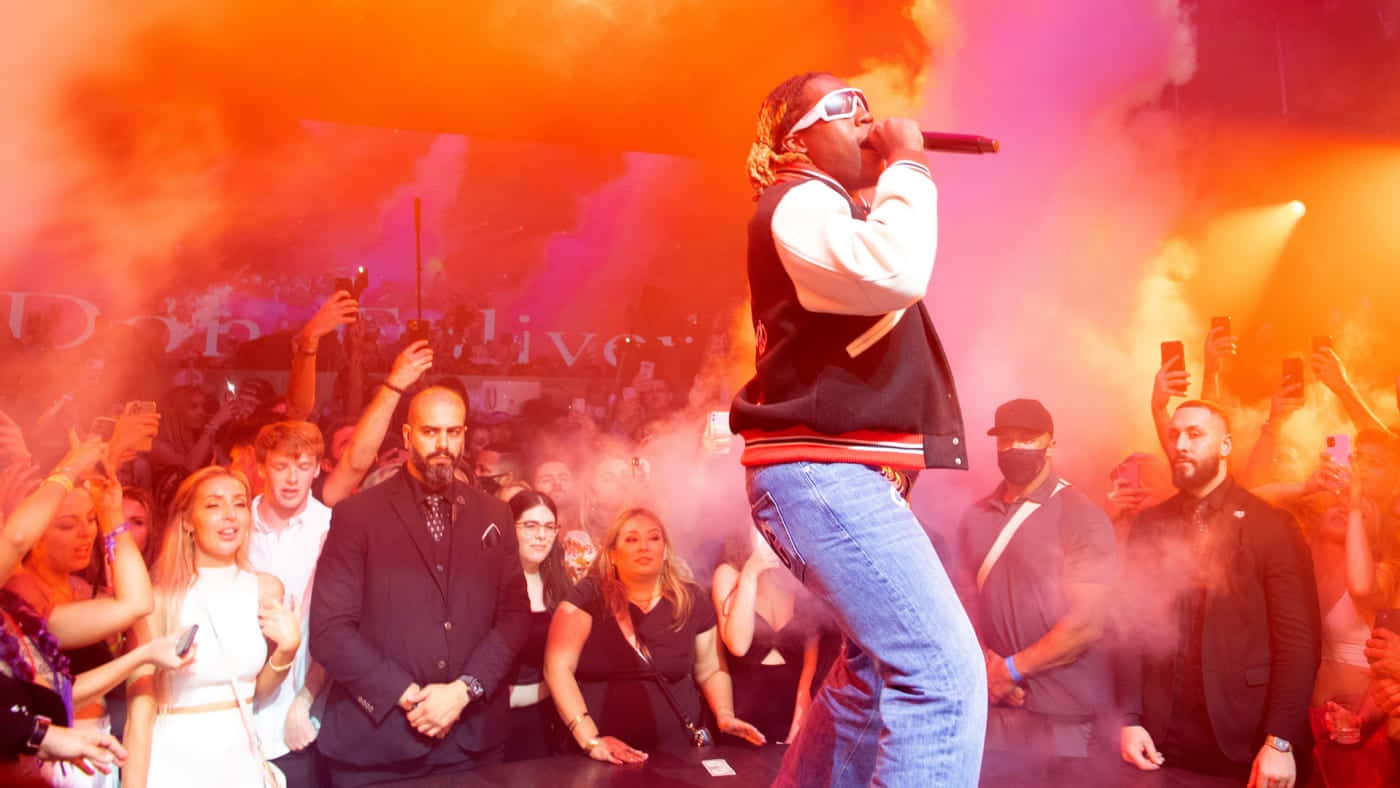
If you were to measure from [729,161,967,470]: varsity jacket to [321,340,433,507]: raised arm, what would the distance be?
104 inches

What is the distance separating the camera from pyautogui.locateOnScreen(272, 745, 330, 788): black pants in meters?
3.76

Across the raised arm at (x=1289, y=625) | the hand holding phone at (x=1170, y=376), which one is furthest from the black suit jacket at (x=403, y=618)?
the hand holding phone at (x=1170, y=376)

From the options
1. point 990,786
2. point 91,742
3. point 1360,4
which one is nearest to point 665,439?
point 990,786

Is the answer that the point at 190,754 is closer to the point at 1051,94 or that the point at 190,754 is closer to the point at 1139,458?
the point at 1139,458

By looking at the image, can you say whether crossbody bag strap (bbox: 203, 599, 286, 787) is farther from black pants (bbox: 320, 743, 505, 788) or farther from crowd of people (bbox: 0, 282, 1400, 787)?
black pants (bbox: 320, 743, 505, 788)

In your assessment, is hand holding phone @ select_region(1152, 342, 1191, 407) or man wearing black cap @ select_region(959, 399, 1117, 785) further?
hand holding phone @ select_region(1152, 342, 1191, 407)

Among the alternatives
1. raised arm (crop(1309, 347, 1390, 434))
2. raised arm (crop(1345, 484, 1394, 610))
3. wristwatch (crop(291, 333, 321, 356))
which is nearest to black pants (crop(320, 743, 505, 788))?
wristwatch (crop(291, 333, 321, 356))

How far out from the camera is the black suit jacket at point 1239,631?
3.83 metres

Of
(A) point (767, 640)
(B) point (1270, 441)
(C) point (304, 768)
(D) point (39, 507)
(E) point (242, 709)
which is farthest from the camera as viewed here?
(B) point (1270, 441)

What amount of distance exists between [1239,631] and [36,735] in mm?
4032

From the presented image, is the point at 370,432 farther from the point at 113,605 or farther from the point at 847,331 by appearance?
the point at 847,331

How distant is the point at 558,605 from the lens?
4.27 m

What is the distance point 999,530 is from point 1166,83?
292cm

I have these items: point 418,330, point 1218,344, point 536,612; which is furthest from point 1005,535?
point 418,330
